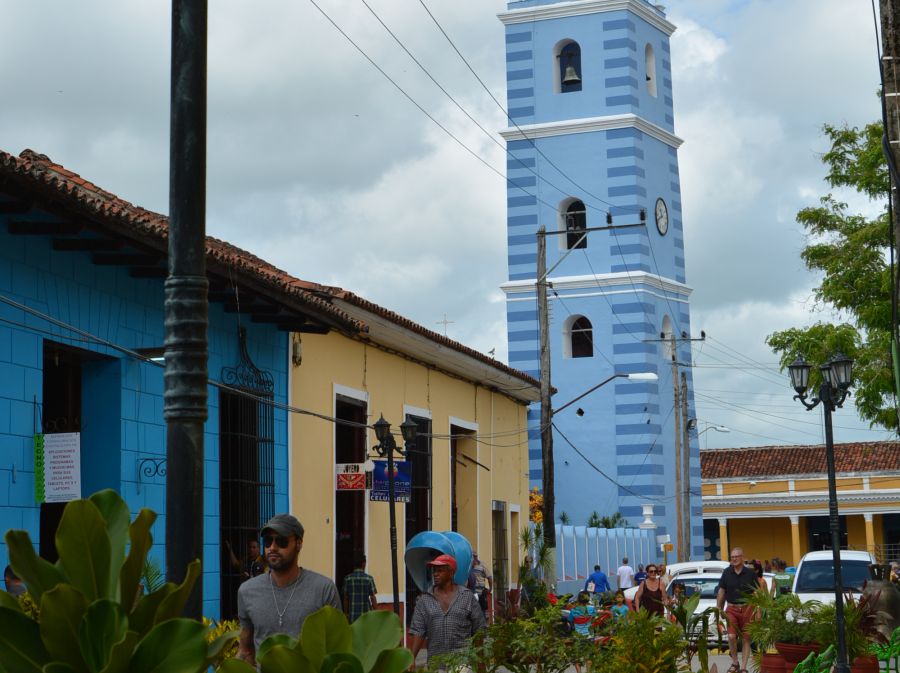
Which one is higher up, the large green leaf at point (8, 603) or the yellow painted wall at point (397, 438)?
the yellow painted wall at point (397, 438)

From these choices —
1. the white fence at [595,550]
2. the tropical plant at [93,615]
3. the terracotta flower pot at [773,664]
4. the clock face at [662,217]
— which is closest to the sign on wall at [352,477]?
the terracotta flower pot at [773,664]

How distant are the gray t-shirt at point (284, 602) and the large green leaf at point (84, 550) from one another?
3.57 metres

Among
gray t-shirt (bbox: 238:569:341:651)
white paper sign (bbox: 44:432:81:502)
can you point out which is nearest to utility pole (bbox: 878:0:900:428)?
gray t-shirt (bbox: 238:569:341:651)

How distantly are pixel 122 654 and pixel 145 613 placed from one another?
24 centimetres

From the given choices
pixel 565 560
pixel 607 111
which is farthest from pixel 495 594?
pixel 607 111

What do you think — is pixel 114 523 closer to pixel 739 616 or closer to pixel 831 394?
pixel 739 616

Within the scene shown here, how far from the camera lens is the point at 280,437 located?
18.1 meters

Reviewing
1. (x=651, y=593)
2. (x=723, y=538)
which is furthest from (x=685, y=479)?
(x=651, y=593)

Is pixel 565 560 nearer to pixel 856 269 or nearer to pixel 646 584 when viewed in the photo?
pixel 856 269

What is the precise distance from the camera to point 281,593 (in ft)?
22.9

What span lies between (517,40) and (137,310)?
101ft

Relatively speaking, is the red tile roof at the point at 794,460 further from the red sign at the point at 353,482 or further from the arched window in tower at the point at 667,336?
the red sign at the point at 353,482

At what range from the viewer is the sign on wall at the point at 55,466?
41.7 ft

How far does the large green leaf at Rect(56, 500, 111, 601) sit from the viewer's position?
330cm
